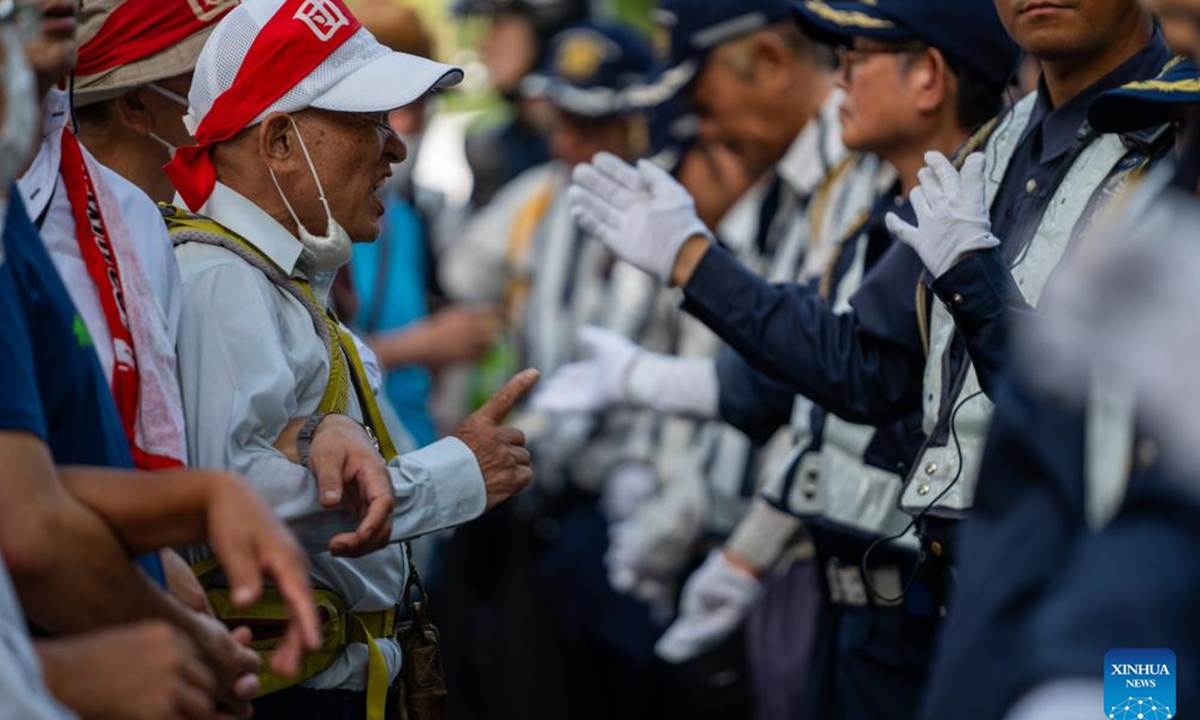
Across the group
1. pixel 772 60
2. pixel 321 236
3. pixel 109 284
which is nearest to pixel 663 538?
pixel 772 60

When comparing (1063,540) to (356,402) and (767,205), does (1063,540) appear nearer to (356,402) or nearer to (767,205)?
(356,402)

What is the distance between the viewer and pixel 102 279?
2854mm

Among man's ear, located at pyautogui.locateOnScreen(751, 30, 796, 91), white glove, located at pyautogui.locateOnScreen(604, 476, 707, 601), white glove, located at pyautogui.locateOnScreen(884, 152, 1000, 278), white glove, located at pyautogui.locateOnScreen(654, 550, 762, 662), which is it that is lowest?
white glove, located at pyautogui.locateOnScreen(604, 476, 707, 601)

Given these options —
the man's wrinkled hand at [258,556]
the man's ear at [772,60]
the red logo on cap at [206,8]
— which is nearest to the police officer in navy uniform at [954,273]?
the red logo on cap at [206,8]

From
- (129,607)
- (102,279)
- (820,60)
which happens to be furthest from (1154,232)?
(820,60)

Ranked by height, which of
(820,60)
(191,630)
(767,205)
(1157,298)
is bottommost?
Result: (767,205)

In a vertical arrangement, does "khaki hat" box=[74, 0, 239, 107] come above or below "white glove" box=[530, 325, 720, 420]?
above

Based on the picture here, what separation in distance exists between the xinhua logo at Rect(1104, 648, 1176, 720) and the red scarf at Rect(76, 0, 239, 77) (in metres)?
2.15

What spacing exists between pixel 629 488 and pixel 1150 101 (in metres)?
3.86

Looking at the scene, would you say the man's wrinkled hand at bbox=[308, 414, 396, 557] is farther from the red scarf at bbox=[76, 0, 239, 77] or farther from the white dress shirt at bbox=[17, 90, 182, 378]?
the red scarf at bbox=[76, 0, 239, 77]

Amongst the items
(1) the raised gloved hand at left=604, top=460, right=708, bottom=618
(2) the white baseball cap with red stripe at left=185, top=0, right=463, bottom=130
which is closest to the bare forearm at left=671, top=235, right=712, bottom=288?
(2) the white baseball cap with red stripe at left=185, top=0, right=463, bottom=130

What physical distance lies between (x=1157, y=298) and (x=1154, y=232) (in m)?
0.09

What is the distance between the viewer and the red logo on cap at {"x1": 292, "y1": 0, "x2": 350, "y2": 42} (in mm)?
3387

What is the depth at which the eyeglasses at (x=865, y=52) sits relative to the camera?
436cm
